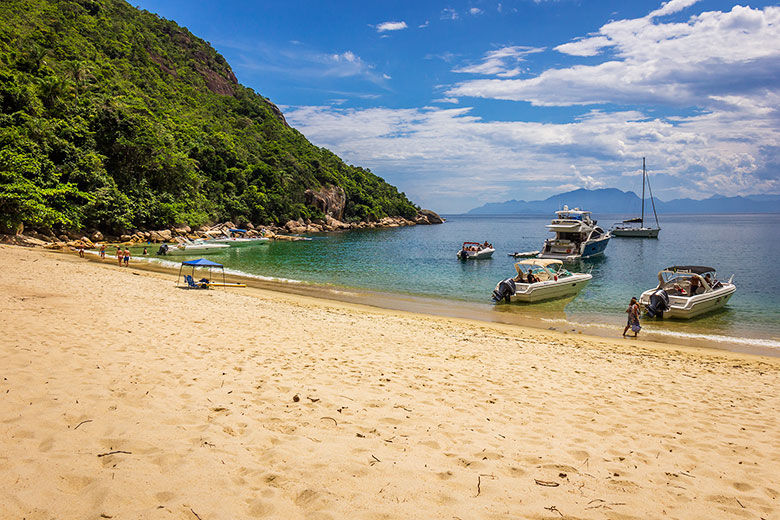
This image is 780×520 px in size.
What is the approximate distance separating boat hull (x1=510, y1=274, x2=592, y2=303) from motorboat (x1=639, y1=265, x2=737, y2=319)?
415cm

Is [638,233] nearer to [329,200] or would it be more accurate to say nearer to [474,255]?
[474,255]

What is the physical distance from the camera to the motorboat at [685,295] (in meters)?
19.8

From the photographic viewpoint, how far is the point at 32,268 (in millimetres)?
18656

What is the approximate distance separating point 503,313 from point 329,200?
76138 millimetres

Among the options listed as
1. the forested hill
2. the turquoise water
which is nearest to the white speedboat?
the turquoise water

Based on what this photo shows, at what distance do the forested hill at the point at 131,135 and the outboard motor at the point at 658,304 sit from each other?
139 feet

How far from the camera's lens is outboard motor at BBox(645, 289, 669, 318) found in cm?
1977

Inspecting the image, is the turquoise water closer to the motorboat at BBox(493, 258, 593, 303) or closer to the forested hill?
→ the motorboat at BBox(493, 258, 593, 303)

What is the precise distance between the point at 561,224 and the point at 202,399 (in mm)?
44978

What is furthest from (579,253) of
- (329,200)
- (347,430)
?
(329,200)

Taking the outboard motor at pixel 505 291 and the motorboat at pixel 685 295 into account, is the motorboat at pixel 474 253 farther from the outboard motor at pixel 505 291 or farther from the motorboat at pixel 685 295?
the motorboat at pixel 685 295

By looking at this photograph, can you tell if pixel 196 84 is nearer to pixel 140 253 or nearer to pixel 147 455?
pixel 140 253

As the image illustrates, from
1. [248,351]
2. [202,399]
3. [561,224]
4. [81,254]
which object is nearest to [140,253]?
[81,254]

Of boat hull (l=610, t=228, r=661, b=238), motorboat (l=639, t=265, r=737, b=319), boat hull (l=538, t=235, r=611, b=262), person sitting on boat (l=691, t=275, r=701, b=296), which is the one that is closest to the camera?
motorboat (l=639, t=265, r=737, b=319)
